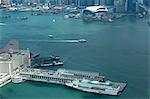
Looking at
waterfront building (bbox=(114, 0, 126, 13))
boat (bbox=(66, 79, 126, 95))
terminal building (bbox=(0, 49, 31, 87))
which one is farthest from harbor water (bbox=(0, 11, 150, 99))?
waterfront building (bbox=(114, 0, 126, 13))

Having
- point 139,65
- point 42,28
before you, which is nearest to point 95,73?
point 139,65

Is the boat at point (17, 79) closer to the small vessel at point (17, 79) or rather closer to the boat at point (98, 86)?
the small vessel at point (17, 79)

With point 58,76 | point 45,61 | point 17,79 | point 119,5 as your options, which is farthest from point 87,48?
point 119,5

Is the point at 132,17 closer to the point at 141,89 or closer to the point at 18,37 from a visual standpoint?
the point at 18,37

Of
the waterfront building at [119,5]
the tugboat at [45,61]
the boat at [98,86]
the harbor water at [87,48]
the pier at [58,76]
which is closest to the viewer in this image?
the boat at [98,86]

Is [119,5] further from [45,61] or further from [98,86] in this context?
[98,86]

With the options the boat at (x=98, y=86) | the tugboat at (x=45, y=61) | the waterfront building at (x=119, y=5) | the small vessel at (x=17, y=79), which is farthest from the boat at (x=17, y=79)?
the waterfront building at (x=119, y=5)
